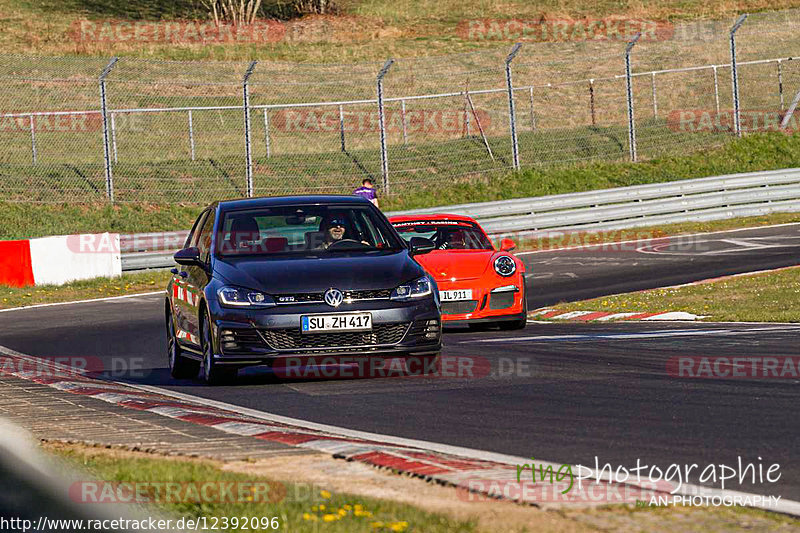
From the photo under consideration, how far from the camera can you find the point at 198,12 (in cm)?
5088

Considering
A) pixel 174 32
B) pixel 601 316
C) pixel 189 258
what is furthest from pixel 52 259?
pixel 174 32

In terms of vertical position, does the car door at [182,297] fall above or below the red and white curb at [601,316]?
above

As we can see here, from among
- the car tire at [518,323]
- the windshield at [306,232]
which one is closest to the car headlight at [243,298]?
the windshield at [306,232]

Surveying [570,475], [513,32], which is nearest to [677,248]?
[570,475]

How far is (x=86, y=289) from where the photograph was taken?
23.0 m

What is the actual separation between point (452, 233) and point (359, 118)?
23.1m

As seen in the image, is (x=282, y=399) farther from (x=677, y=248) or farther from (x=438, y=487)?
(x=677, y=248)

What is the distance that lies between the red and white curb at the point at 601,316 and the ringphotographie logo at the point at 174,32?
31629 mm

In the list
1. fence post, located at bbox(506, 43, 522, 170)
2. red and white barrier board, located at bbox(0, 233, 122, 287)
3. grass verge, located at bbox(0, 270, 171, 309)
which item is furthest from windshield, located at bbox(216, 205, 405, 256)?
fence post, located at bbox(506, 43, 522, 170)

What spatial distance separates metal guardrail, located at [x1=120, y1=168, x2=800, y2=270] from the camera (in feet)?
89.8

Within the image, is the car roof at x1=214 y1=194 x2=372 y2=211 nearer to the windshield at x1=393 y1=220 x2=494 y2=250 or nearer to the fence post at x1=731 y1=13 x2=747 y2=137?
the windshield at x1=393 y1=220 x2=494 y2=250

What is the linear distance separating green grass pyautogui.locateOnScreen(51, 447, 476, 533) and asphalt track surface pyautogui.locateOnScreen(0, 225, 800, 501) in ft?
5.17

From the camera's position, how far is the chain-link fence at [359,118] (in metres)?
30.3

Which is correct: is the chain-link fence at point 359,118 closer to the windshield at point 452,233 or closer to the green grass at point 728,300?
the green grass at point 728,300
